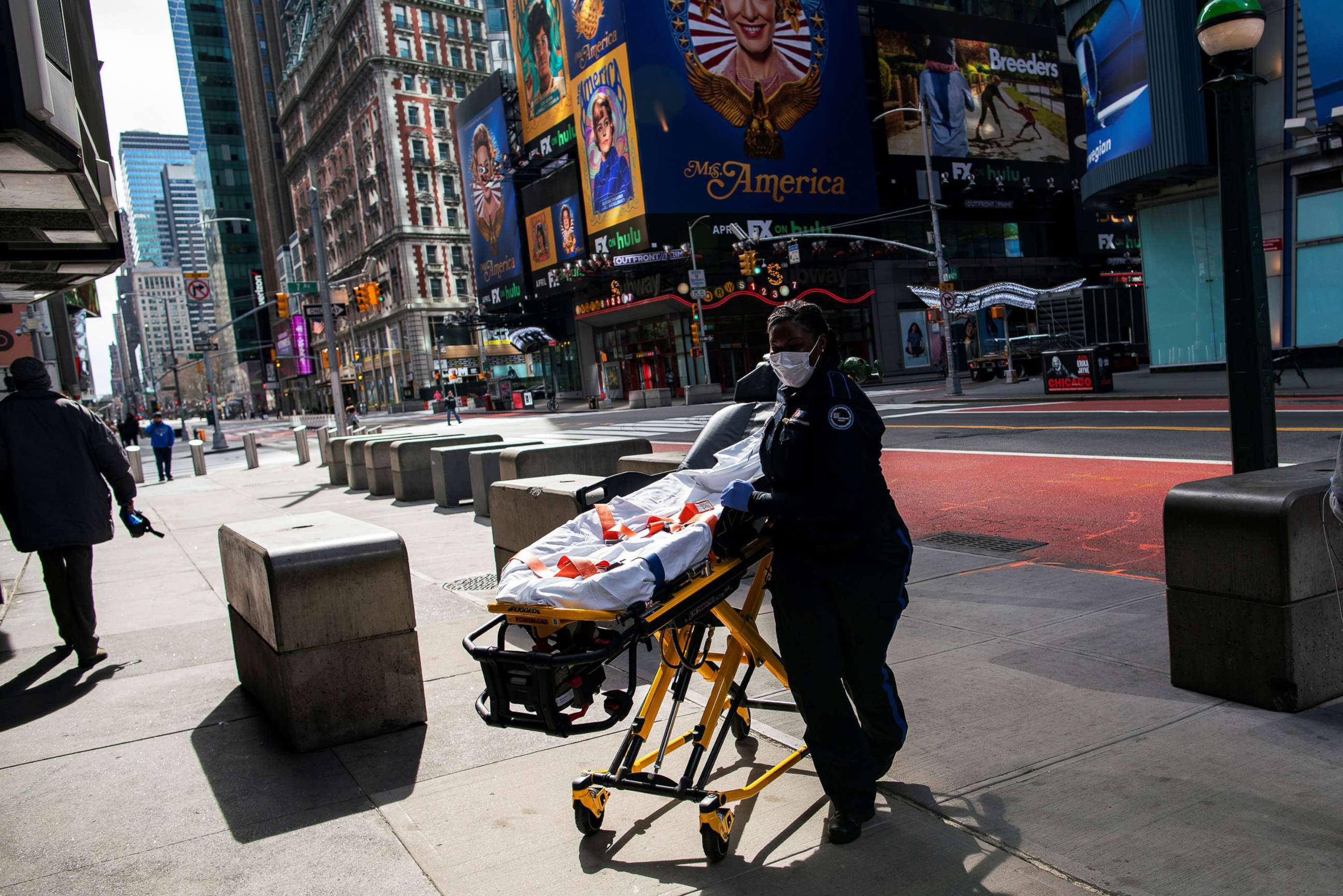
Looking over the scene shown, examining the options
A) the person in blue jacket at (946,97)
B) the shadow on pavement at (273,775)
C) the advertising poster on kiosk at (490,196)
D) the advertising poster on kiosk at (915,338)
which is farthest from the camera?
the advertising poster on kiosk at (490,196)

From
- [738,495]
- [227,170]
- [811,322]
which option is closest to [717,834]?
[738,495]

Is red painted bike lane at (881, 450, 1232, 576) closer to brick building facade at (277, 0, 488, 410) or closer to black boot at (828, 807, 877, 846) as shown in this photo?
black boot at (828, 807, 877, 846)

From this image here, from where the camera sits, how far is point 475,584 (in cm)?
832

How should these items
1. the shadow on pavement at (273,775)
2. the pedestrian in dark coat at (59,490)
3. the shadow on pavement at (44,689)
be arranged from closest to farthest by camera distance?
1. the shadow on pavement at (273,775)
2. the shadow on pavement at (44,689)
3. the pedestrian in dark coat at (59,490)

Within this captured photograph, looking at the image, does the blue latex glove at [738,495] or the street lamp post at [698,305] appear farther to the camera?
the street lamp post at [698,305]

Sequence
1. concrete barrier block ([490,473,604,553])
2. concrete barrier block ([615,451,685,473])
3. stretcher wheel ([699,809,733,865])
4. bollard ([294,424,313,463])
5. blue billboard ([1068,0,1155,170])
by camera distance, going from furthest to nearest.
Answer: blue billboard ([1068,0,1155,170]) → bollard ([294,424,313,463]) → concrete barrier block ([615,451,685,473]) → concrete barrier block ([490,473,604,553]) → stretcher wheel ([699,809,733,865])

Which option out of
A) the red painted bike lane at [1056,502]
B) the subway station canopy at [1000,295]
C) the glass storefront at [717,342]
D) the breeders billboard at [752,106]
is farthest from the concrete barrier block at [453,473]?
the breeders billboard at [752,106]

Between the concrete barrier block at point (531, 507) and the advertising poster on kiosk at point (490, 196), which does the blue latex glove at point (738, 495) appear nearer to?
the concrete barrier block at point (531, 507)

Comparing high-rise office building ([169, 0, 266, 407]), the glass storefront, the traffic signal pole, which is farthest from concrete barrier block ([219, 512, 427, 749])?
high-rise office building ([169, 0, 266, 407])

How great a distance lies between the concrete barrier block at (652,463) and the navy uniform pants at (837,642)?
3.88 m

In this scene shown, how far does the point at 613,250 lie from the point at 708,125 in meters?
8.51

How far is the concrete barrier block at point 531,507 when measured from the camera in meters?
6.57

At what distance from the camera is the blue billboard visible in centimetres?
2727

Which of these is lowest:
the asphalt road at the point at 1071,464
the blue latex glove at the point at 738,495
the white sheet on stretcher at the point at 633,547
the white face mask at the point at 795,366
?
the asphalt road at the point at 1071,464
